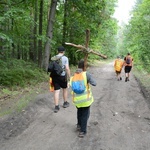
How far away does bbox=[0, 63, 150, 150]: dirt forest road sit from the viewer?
232 inches

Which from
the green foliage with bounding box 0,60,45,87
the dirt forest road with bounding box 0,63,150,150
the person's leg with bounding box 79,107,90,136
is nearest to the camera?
the dirt forest road with bounding box 0,63,150,150

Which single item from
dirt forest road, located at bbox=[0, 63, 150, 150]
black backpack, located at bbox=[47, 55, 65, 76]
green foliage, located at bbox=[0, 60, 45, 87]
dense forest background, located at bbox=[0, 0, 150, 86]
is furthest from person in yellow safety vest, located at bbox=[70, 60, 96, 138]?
green foliage, located at bbox=[0, 60, 45, 87]

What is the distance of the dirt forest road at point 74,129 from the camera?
5.88m

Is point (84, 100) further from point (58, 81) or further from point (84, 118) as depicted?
point (58, 81)

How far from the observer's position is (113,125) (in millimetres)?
7398

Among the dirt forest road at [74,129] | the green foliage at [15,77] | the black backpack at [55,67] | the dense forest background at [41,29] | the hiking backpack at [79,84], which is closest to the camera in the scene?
the dirt forest road at [74,129]

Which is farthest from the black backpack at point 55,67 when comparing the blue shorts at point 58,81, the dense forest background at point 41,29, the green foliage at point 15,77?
the green foliage at point 15,77

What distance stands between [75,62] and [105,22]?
5.52 meters

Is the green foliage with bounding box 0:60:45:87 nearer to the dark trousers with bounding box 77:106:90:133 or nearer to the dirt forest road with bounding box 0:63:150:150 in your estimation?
the dirt forest road with bounding box 0:63:150:150

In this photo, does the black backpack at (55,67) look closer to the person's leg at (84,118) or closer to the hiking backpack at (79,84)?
the hiking backpack at (79,84)

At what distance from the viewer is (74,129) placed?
6898mm

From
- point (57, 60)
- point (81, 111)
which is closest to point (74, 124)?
point (81, 111)

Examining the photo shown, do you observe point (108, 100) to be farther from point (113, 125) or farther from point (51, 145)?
point (51, 145)

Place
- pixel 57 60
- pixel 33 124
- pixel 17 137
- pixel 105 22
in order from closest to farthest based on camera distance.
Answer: pixel 17 137 < pixel 33 124 < pixel 57 60 < pixel 105 22
